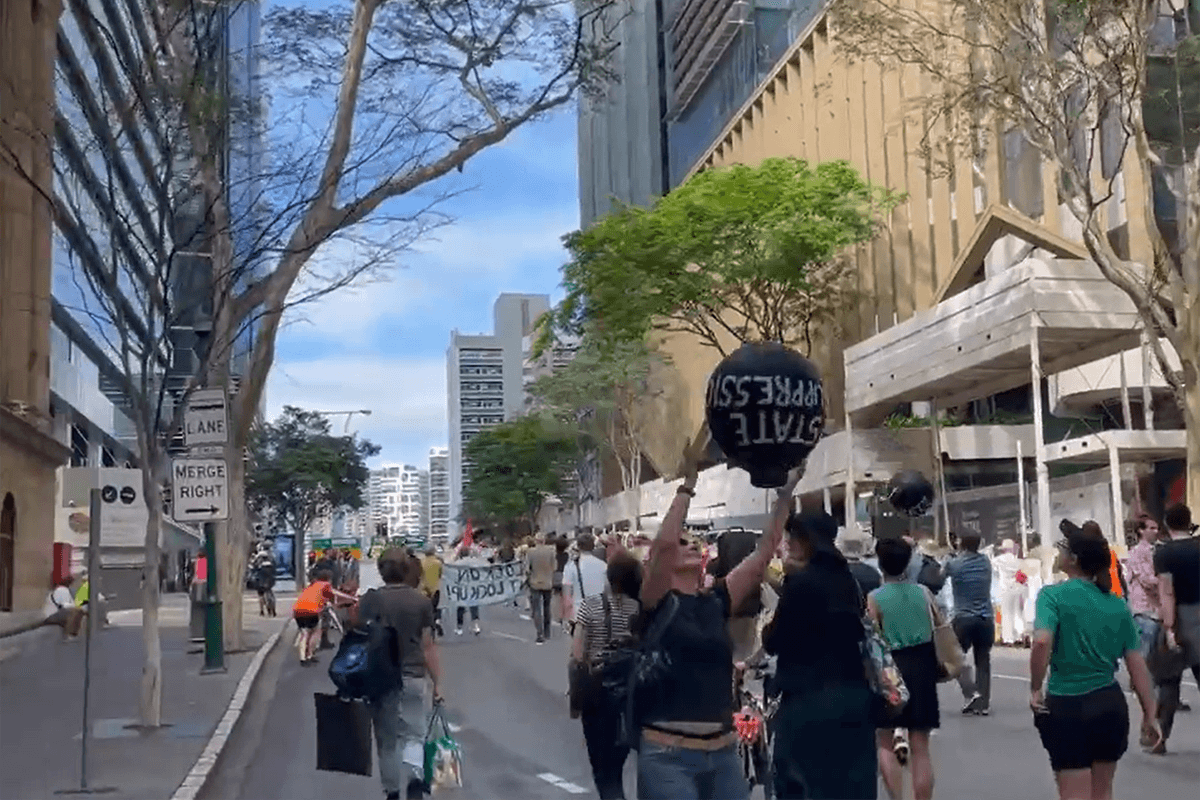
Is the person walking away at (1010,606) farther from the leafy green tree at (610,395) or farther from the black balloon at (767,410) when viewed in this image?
the leafy green tree at (610,395)

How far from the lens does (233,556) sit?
21.4m

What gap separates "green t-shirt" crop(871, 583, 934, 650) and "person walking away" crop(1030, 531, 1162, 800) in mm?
1443

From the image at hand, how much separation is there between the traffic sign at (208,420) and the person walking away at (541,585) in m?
10.1

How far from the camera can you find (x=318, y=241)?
1766cm

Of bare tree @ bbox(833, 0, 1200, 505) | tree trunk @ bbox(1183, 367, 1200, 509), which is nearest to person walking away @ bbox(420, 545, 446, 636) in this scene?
bare tree @ bbox(833, 0, 1200, 505)

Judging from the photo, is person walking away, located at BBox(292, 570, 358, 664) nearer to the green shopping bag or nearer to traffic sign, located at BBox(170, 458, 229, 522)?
traffic sign, located at BBox(170, 458, 229, 522)

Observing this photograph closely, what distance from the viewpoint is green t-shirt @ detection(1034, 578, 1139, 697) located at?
21.9 ft

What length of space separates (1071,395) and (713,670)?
3278 cm

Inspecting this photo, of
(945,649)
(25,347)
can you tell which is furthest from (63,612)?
(945,649)

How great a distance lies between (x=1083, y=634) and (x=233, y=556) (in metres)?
16.4

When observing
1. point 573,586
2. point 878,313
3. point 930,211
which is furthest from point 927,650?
point 878,313

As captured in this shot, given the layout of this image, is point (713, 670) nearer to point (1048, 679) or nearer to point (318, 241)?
point (1048, 679)

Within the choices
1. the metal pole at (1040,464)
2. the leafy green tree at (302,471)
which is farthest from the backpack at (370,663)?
the leafy green tree at (302,471)

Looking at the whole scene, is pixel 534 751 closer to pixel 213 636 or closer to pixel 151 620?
pixel 151 620
